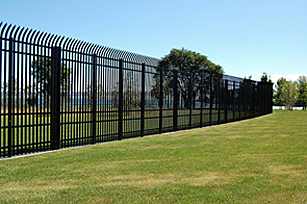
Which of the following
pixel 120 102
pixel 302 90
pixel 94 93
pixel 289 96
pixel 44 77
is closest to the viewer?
pixel 44 77

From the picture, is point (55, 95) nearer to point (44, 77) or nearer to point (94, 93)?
point (44, 77)

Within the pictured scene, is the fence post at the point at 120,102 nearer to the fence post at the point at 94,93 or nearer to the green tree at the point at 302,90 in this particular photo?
the fence post at the point at 94,93

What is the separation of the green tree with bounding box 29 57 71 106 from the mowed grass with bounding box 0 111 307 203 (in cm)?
178

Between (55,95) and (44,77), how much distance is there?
0.68 meters

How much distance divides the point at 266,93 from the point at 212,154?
37.6m

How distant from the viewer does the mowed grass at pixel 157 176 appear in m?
6.71

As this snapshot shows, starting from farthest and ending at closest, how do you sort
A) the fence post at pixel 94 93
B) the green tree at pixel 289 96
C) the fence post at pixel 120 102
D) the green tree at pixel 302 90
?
the green tree at pixel 302 90 < the green tree at pixel 289 96 < the fence post at pixel 120 102 < the fence post at pixel 94 93

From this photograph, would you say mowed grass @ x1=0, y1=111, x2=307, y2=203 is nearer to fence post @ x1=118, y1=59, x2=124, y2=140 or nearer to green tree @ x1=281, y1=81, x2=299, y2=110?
fence post @ x1=118, y1=59, x2=124, y2=140

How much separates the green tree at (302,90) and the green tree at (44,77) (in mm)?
79976

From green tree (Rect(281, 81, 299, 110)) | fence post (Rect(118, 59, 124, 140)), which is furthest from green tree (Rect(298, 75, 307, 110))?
fence post (Rect(118, 59, 124, 140))

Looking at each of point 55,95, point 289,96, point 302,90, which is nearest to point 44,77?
point 55,95

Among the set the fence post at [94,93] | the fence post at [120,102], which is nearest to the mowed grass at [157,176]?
the fence post at [94,93]

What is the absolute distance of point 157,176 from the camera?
830cm

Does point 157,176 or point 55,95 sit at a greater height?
point 55,95
